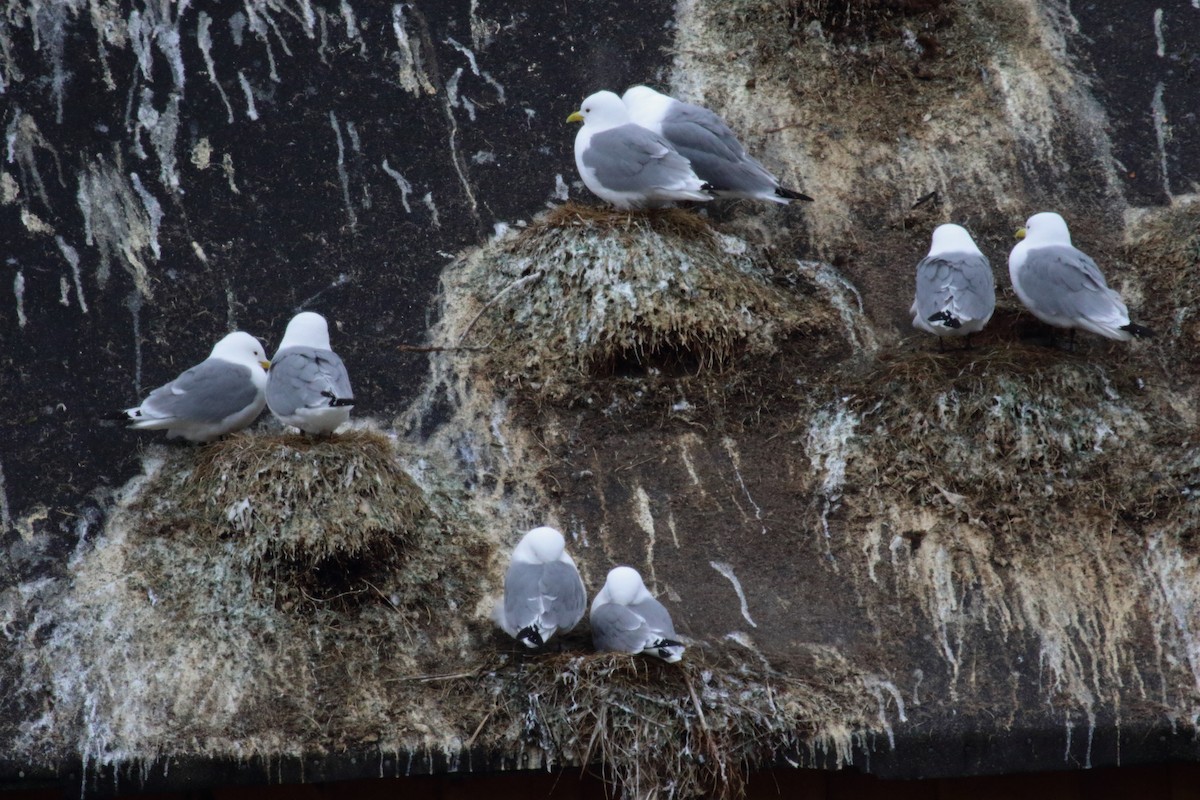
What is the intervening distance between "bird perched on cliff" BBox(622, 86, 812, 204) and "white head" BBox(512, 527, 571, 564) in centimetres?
204

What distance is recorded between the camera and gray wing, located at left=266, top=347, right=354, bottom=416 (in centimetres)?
488

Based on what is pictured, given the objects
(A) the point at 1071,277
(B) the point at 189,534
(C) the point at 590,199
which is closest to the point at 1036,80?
(A) the point at 1071,277

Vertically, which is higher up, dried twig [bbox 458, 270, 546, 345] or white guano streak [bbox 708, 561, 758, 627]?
dried twig [bbox 458, 270, 546, 345]

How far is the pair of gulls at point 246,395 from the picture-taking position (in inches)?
193

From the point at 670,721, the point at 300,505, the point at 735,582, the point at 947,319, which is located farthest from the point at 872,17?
the point at 670,721

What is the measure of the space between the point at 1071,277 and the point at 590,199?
2.33m

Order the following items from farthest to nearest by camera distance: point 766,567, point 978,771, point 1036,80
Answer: point 1036,80 < point 766,567 < point 978,771

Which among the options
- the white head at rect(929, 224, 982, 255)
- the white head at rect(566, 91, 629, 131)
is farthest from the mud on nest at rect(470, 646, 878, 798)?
the white head at rect(566, 91, 629, 131)

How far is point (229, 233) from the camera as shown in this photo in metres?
6.16

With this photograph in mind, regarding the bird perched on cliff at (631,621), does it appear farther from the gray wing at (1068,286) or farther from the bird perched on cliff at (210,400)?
the gray wing at (1068,286)

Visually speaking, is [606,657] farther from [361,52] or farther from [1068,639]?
[361,52]

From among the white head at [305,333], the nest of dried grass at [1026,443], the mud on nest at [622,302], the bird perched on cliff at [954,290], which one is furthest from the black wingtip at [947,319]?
the white head at [305,333]

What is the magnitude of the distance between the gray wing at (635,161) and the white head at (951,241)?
1.13 m

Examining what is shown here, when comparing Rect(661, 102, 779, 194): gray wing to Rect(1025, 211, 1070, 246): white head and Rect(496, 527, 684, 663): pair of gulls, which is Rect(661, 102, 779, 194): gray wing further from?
Rect(496, 527, 684, 663): pair of gulls
